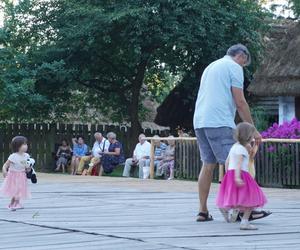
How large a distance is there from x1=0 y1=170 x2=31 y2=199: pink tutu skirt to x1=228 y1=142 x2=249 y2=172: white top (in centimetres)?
344

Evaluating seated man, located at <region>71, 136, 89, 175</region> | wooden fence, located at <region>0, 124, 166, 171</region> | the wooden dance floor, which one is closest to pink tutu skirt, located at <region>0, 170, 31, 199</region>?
the wooden dance floor

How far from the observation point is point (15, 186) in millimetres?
10680

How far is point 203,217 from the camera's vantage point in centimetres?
861

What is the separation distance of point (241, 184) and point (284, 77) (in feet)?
62.2

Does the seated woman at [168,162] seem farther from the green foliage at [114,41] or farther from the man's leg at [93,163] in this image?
the green foliage at [114,41]

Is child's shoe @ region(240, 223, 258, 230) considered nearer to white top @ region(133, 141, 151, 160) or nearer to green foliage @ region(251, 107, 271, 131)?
white top @ region(133, 141, 151, 160)

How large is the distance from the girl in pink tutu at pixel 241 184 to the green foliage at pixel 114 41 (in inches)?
802

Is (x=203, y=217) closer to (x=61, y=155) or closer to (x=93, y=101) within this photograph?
(x=61, y=155)

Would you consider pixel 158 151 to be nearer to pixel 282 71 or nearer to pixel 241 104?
pixel 282 71

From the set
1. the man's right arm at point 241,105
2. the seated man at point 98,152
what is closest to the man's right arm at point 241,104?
the man's right arm at point 241,105

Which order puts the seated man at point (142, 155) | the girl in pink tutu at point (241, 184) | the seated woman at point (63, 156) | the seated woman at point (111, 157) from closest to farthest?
the girl in pink tutu at point (241, 184) < the seated man at point (142, 155) < the seated woman at point (111, 157) < the seated woman at point (63, 156)

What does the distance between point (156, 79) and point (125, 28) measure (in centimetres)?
718

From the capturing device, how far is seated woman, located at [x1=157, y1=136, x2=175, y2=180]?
1992 centimetres

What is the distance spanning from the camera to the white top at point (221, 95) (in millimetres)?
8547
